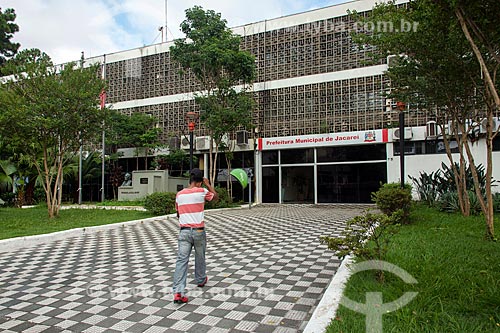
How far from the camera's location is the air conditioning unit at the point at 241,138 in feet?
67.3

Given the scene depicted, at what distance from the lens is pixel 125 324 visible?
378 centimetres

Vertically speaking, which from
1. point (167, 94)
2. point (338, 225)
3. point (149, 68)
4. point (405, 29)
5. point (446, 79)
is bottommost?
point (338, 225)

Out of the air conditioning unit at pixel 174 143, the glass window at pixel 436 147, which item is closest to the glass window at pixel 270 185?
the air conditioning unit at pixel 174 143

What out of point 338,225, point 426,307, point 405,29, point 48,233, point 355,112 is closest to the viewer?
point 426,307

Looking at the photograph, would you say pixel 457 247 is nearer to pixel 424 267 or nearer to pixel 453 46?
pixel 424 267

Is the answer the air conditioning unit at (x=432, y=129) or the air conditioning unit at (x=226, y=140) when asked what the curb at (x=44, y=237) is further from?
the air conditioning unit at (x=432, y=129)

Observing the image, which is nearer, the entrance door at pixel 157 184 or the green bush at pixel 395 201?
the green bush at pixel 395 201

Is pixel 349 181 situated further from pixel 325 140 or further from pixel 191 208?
pixel 191 208

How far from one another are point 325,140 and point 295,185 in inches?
A: 129

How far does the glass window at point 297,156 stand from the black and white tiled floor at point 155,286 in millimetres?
10938

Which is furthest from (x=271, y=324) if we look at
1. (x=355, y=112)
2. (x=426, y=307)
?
(x=355, y=112)

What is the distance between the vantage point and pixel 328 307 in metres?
3.69

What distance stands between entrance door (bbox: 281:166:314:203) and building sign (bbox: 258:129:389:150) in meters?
1.41

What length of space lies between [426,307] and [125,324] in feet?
9.84
